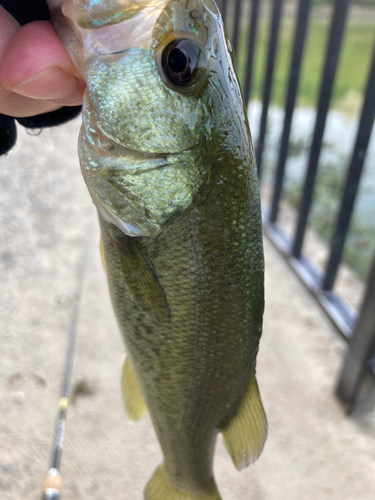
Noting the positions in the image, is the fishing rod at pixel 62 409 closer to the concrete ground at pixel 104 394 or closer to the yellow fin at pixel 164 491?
the concrete ground at pixel 104 394

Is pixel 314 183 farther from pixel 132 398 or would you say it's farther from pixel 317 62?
pixel 317 62

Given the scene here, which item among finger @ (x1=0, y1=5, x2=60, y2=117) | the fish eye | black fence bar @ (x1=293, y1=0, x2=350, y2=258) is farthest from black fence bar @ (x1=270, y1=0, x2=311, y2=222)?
the fish eye

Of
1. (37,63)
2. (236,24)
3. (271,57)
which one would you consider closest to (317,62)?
(236,24)

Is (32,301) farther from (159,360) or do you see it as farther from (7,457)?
(159,360)

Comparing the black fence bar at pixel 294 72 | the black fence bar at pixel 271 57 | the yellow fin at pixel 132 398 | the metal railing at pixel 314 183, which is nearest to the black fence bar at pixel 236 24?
the metal railing at pixel 314 183

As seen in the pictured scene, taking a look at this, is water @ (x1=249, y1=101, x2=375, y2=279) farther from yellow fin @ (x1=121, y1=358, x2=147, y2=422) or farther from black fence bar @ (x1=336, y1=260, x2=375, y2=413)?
yellow fin @ (x1=121, y1=358, x2=147, y2=422)
